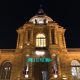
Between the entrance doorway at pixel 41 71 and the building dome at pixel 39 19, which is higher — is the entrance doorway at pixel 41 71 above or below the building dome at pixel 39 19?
below

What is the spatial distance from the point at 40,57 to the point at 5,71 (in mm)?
6935

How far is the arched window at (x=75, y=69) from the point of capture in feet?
143

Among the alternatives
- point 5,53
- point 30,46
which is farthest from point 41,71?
point 5,53

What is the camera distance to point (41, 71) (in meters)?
43.4

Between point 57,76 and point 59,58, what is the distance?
4.93m

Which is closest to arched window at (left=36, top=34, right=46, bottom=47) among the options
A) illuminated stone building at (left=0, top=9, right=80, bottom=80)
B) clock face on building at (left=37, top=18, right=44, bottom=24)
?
illuminated stone building at (left=0, top=9, right=80, bottom=80)

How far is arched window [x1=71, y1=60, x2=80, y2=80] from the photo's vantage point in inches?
1711

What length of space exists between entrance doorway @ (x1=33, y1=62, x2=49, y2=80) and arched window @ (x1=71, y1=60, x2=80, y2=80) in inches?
187

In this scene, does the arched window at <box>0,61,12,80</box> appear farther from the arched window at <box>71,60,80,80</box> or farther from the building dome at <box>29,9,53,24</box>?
the arched window at <box>71,60,80,80</box>

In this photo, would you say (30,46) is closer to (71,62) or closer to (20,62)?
(20,62)

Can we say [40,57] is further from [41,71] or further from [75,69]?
[75,69]

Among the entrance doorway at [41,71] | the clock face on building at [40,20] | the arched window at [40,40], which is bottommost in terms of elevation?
the entrance doorway at [41,71]

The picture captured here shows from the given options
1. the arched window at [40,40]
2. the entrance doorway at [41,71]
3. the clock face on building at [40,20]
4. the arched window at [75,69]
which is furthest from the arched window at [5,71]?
the clock face on building at [40,20]

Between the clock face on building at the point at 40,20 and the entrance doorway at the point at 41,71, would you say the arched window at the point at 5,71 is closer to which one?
the entrance doorway at the point at 41,71
